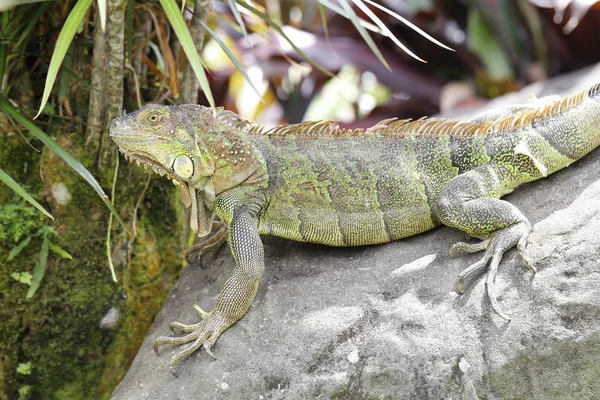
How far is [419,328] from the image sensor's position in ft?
11.2

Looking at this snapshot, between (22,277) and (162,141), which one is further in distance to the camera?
(22,277)

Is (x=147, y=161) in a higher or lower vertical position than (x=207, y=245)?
higher

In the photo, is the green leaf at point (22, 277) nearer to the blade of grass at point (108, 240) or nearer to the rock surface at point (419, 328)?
the blade of grass at point (108, 240)

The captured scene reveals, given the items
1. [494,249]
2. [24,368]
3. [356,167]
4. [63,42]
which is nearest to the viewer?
[63,42]

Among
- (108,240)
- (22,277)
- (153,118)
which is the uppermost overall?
(153,118)

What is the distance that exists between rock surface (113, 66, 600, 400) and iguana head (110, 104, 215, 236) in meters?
0.73

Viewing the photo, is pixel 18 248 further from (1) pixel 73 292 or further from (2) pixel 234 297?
(2) pixel 234 297

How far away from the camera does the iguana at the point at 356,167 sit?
3.88 meters

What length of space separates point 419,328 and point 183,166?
162 cm

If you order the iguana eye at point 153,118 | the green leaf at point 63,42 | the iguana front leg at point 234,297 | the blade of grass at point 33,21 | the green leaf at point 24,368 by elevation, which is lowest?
the green leaf at point 24,368

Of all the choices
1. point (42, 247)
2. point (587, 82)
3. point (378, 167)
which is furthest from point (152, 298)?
point (587, 82)

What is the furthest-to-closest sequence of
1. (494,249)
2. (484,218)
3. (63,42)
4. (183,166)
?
(183,166) < (484,218) < (494,249) < (63,42)

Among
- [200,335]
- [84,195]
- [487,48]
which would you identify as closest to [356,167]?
[200,335]

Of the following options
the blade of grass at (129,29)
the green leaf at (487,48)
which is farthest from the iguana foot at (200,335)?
the green leaf at (487,48)
